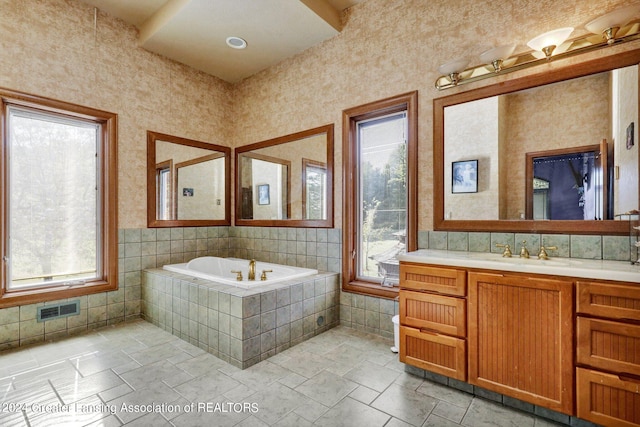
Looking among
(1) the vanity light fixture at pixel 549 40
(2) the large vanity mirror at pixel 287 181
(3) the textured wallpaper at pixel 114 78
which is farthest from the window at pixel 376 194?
(3) the textured wallpaper at pixel 114 78

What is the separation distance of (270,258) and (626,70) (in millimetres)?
3454

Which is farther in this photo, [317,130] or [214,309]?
[317,130]

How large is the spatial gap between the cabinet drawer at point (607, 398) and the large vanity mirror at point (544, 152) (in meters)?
0.89

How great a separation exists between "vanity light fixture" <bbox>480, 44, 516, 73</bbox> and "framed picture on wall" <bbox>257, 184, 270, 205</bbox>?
266cm

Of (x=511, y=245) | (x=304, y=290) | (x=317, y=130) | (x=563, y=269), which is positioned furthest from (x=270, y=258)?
(x=563, y=269)

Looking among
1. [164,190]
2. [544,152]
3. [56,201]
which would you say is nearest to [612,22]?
[544,152]

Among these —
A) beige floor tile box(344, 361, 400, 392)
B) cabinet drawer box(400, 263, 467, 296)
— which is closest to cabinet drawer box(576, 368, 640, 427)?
cabinet drawer box(400, 263, 467, 296)

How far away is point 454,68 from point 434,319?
1.87 m

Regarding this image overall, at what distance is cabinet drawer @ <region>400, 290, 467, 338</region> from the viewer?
6.16 ft

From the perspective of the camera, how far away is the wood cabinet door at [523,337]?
156cm

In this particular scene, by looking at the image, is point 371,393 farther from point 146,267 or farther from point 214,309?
point 146,267

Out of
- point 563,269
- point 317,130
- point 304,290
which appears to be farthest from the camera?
point 317,130

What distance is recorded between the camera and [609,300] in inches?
57.5

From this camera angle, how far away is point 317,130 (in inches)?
130
